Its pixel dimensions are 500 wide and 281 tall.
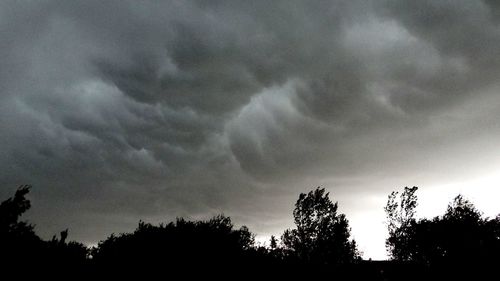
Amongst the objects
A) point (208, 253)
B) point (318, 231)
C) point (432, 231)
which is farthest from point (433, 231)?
point (208, 253)

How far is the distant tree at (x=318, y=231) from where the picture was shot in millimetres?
57969

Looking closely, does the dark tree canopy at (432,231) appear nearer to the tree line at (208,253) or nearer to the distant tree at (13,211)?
the tree line at (208,253)

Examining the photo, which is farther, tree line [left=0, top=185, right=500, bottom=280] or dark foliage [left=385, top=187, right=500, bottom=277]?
dark foliage [left=385, top=187, right=500, bottom=277]

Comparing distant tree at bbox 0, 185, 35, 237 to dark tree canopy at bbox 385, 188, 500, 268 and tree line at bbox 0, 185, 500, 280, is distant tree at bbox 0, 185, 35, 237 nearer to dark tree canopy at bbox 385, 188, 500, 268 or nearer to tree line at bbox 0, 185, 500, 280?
tree line at bbox 0, 185, 500, 280

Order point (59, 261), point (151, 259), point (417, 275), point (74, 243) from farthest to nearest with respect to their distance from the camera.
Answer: point (74, 243) < point (417, 275) < point (151, 259) < point (59, 261)

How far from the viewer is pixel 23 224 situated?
55.8ft

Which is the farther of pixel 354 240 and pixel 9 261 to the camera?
pixel 354 240

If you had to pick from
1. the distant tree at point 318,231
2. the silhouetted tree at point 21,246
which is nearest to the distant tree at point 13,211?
the silhouetted tree at point 21,246

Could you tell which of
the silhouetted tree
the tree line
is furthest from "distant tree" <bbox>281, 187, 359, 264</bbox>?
the silhouetted tree

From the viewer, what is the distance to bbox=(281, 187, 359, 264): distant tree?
5797 centimetres

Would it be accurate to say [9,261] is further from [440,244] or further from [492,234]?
[492,234]

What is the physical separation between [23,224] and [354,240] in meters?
69.2

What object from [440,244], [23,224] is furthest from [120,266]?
[440,244]

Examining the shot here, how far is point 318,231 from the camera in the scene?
5978 cm
